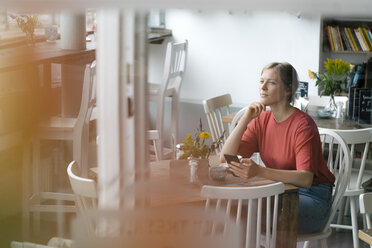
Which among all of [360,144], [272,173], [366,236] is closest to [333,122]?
[360,144]

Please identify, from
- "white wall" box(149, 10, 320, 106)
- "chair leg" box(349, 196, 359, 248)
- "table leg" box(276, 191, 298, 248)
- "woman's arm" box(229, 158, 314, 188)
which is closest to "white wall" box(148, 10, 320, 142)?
"white wall" box(149, 10, 320, 106)

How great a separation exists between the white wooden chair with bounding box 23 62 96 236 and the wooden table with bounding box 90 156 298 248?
41 mm

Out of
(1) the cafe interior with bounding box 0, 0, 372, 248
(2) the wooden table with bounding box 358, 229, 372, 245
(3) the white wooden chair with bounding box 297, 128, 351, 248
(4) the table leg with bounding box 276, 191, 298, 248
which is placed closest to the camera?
(1) the cafe interior with bounding box 0, 0, 372, 248

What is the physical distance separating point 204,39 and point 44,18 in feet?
0.49

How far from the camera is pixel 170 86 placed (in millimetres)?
492

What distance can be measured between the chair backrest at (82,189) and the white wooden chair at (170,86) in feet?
0.25

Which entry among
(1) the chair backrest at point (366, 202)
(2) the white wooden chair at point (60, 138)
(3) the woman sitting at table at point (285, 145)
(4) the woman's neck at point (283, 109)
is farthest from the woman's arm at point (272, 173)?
(2) the white wooden chair at point (60, 138)

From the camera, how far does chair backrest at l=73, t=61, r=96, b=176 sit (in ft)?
1.48

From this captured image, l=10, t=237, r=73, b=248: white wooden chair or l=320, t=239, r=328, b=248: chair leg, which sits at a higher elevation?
l=10, t=237, r=73, b=248: white wooden chair

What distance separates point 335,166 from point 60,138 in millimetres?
664

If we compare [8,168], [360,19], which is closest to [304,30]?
[360,19]

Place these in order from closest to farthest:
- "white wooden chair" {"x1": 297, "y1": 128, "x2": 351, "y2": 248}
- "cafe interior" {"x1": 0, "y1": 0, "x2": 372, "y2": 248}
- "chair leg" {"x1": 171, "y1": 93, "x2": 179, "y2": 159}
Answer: "cafe interior" {"x1": 0, "y1": 0, "x2": 372, "y2": 248}, "chair leg" {"x1": 171, "y1": 93, "x2": 179, "y2": 159}, "white wooden chair" {"x1": 297, "y1": 128, "x2": 351, "y2": 248}

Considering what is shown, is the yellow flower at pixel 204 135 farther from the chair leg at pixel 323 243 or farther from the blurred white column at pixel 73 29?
the chair leg at pixel 323 243

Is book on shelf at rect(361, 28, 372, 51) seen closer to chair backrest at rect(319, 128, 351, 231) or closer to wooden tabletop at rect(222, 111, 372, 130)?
wooden tabletop at rect(222, 111, 372, 130)
